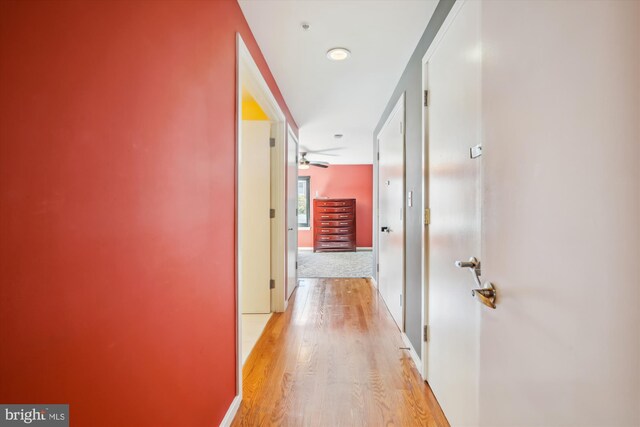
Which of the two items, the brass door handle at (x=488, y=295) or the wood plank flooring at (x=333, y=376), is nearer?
the brass door handle at (x=488, y=295)

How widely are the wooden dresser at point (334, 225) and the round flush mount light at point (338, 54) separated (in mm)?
5434

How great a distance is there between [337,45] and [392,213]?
1.66 m

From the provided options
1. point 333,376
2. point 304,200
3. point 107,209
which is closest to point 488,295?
point 107,209

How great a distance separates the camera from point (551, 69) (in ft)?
2.02

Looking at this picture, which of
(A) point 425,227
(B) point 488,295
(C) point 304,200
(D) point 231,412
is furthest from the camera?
(C) point 304,200

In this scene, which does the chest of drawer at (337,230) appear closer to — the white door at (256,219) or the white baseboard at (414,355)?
the white door at (256,219)

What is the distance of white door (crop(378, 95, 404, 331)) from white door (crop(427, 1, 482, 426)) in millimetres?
787

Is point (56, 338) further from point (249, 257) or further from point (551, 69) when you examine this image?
point (249, 257)

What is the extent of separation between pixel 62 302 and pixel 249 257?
98.3 inches

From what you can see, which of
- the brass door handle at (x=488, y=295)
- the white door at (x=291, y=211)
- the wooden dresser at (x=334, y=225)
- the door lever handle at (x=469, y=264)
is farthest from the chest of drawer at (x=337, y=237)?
the brass door handle at (x=488, y=295)

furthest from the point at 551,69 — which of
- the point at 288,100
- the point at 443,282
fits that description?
the point at 288,100

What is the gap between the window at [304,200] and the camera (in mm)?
7918

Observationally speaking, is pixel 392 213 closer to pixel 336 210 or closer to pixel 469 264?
pixel 469 264

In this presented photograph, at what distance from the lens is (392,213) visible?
2992mm
